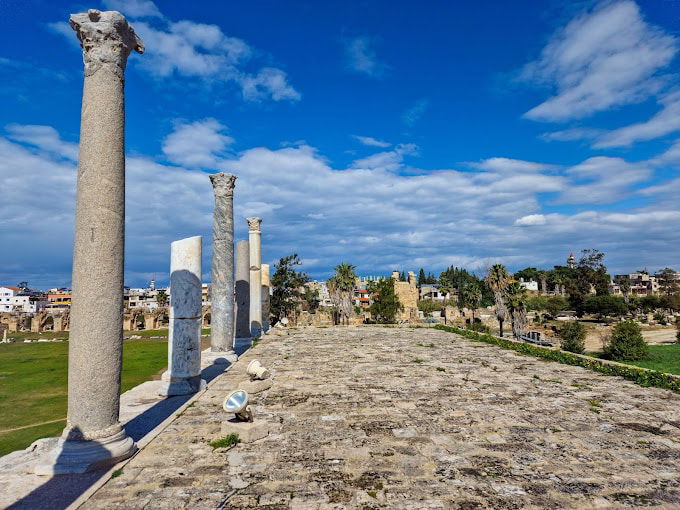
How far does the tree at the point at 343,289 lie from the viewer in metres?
40.5

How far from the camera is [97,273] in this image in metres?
5.48

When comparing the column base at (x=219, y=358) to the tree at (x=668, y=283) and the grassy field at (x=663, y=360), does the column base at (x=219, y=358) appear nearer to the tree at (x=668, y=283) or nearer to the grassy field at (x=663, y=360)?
the grassy field at (x=663, y=360)

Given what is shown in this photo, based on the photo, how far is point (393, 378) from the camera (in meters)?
10.5

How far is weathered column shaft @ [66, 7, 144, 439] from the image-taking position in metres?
5.42

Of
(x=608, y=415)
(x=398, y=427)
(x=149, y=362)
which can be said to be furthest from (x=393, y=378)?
(x=149, y=362)

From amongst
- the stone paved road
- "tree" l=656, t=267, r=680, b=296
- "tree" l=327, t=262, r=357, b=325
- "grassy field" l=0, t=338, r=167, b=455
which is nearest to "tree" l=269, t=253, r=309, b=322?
"tree" l=327, t=262, r=357, b=325

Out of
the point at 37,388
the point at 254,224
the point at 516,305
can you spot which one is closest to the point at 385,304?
the point at 516,305

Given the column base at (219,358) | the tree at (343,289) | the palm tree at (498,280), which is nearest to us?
the column base at (219,358)

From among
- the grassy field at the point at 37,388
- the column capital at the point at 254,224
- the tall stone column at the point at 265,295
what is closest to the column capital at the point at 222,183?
the grassy field at the point at 37,388

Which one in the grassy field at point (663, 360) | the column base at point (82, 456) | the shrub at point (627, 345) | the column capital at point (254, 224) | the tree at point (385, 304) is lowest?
the grassy field at point (663, 360)

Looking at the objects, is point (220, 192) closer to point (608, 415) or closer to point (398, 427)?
point (398, 427)

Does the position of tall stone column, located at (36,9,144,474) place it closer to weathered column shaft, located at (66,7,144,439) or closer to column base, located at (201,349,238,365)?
weathered column shaft, located at (66,7,144,439)

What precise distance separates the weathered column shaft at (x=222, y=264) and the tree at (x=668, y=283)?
8896 centimetres

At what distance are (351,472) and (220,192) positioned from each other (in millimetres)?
10409
